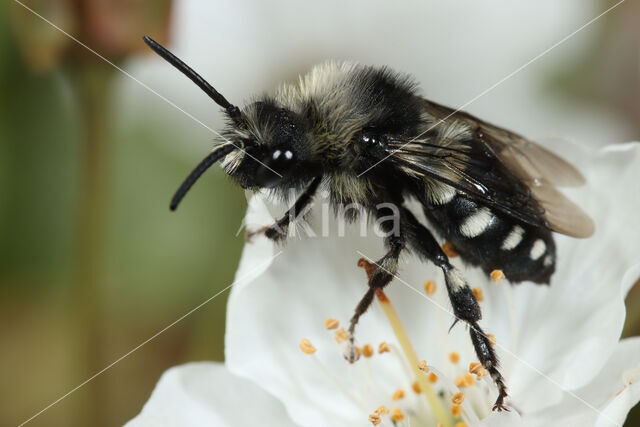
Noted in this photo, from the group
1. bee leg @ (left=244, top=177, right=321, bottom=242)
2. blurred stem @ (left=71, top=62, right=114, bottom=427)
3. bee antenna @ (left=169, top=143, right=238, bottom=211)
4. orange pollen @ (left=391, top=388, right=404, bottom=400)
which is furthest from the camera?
blurred stem @ (left=71, top=62, right=114, bottom=427)

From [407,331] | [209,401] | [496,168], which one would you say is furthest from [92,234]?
[496,168]

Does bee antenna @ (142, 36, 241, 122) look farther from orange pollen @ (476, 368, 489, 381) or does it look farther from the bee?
orange pollen @ (476, 368, 489, 381)

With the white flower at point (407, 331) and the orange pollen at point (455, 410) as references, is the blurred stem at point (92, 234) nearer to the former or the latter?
the white flower at point (407, 331)

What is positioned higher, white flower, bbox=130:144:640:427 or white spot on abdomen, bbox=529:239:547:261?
white spot on abdomen, bbox=529:239:547:261

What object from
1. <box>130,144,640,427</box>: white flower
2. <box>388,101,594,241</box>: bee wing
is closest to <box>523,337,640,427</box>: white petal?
<box>130,144,640,427</box>: white flower

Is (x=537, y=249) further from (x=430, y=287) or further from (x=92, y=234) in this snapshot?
(x=92, y=234)

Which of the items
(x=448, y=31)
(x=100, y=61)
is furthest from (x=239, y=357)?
(x=448, y=31)

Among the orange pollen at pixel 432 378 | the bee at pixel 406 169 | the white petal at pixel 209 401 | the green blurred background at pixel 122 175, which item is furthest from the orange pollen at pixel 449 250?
the green blurred background at pixel 122 175
